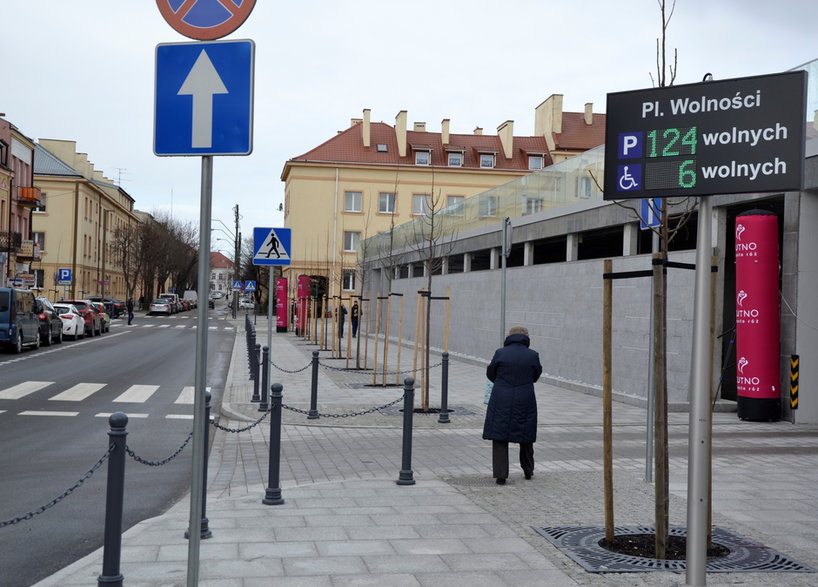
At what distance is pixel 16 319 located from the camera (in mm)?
27438

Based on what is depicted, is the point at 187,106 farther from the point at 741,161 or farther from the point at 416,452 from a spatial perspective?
the point at 416,452

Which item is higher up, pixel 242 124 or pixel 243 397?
pixel 242 124

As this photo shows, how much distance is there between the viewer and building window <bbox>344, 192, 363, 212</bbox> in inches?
2591

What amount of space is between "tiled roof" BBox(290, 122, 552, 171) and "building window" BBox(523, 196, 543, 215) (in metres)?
43.8

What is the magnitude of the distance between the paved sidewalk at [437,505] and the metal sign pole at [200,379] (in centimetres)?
134

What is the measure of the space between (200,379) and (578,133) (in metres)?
67.8

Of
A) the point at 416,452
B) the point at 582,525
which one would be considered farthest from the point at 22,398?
the point at 582,525

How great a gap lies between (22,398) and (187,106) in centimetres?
1322

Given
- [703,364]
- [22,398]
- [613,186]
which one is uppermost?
[613,186]

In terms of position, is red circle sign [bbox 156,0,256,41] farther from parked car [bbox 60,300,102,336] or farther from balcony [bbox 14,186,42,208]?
balcony [bbox 14,186,42,208]

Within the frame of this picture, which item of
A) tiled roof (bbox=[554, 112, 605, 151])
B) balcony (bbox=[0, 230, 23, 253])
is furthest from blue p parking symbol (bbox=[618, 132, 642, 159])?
tiled roof (bbox=[554, 112, 605, 151])

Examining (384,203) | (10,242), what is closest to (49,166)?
(10,242)

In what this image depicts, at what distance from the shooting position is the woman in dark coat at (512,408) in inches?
343

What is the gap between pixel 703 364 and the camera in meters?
5.02
